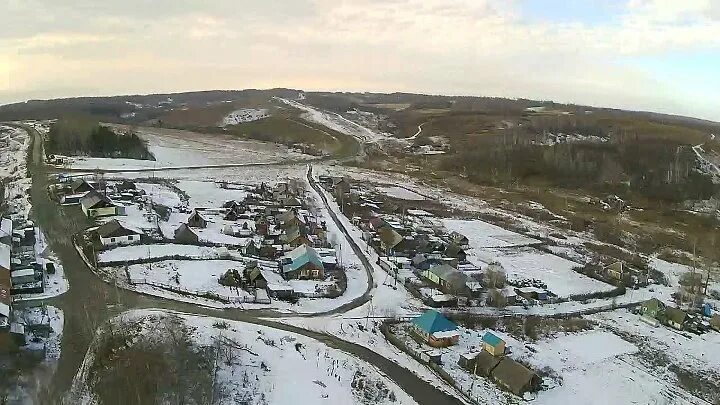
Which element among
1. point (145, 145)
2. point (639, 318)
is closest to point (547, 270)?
point (639, 318)

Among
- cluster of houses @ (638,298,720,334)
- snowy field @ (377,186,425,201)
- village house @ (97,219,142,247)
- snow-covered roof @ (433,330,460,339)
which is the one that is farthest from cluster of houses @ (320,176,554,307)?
village house @ (97,219,142,247)

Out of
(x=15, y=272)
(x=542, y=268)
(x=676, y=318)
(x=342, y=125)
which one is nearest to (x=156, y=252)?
(x=15, y=272)

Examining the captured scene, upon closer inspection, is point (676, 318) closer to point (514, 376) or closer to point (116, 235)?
point (514, 376)

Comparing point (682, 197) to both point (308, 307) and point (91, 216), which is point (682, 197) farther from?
point (91, 216)

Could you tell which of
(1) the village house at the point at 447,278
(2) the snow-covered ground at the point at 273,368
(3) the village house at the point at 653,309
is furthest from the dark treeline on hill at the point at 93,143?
(3) the village house at the point at 653,309

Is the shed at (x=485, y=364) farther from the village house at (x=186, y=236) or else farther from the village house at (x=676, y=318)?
the village house at (x=186, y=236)

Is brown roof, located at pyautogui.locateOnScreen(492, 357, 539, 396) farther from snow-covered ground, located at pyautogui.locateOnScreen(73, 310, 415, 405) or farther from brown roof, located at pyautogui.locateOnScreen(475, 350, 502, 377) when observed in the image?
snow-covered ground, located at pyautogui.locateOnScreen(73, 310, 415, 405)
